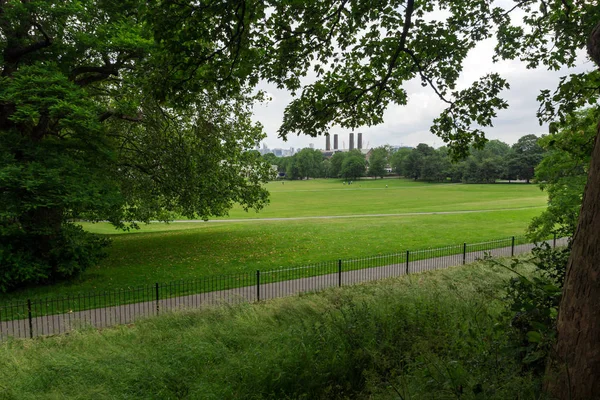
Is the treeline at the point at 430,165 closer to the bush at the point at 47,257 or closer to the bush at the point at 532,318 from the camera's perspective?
the bush at the point at 47,257

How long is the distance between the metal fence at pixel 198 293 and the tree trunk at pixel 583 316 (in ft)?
16.7

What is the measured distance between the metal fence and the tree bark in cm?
510

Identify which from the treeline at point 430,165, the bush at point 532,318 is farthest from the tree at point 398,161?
the bush at point 532,318

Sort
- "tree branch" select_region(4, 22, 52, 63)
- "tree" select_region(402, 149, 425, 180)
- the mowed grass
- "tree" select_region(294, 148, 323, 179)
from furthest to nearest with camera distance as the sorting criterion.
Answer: "tree" select_region(294, 148, 323, 179) → "tree" select_region(402, 149, 425, 180) → the mowed grass → "tree branch" select_region(4, 22, 52, 63)

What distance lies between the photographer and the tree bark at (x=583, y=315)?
2.84 metres

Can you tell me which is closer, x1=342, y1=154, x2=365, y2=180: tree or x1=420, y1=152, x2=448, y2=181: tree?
x1=420, y1=152, x2=448, y2=181: tree

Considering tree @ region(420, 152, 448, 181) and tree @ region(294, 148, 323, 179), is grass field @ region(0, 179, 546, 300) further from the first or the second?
tree @ region(294, 148, 323, 179)

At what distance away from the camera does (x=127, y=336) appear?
27.0 feet

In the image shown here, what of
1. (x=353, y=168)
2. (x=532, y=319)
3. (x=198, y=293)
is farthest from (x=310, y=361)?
(x=353, y=168)

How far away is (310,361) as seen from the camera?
5066mm

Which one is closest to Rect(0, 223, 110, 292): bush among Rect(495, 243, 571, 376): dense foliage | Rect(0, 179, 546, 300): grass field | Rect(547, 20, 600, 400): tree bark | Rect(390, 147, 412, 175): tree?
Rect(0, 179, 546, 300): grass field

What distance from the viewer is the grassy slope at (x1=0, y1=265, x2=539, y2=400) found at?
148 inches

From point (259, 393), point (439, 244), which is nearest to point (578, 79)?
point (259, 393)

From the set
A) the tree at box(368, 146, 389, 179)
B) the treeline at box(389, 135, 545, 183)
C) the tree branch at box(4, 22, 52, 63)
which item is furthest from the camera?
the tree at box(368, 146, 389, 179)
